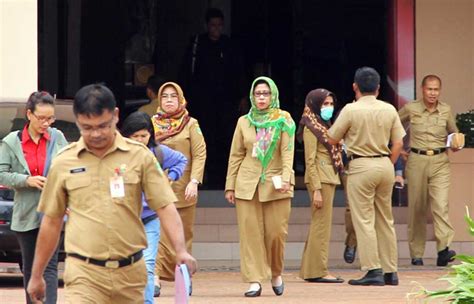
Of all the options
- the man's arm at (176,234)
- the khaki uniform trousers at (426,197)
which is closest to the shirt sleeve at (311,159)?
the khaki uniform trousers at (426,197)

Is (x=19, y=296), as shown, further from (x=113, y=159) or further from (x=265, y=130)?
(x=113, y=159)

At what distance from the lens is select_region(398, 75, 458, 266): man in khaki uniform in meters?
15.2

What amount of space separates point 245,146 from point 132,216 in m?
5.19

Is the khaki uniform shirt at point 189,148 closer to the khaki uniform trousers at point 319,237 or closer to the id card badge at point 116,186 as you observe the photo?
the khaki uniform trousers at point 319,237

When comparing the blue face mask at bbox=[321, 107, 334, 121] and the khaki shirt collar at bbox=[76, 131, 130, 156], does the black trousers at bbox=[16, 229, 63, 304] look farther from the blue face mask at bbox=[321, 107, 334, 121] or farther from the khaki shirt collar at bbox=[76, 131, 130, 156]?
the blue face mask at bbox=[321, 107, 334, 121]

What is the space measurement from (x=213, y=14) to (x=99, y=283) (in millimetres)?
11203

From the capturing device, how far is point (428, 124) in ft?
49.7

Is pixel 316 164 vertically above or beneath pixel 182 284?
above

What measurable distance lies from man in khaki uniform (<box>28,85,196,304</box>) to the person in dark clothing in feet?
35.7

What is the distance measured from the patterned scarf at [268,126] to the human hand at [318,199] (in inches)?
42.4

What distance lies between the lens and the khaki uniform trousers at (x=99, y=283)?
23.6 ft

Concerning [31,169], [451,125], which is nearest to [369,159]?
[451,125]

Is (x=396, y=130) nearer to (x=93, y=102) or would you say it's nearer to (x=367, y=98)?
(x=367, y=98)

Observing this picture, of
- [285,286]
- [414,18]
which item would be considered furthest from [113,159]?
[414,18]
